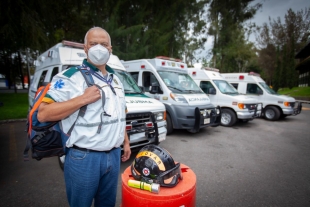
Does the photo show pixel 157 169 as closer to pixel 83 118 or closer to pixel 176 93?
pixel 83 118

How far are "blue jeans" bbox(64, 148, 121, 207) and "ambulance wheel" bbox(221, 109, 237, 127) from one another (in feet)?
23.6

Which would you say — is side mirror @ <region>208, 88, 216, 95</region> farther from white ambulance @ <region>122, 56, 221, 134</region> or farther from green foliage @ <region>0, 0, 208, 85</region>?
green foliage @ <region>0, 0, 208, 85</region>

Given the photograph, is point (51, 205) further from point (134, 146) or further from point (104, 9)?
point (104, 9)

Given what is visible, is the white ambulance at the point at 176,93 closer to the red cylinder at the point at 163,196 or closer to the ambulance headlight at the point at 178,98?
the ambulance headlight at the point at 178,98

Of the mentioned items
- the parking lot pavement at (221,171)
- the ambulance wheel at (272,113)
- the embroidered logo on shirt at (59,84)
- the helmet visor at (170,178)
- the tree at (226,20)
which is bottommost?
the parking lot pavement at (221,171)

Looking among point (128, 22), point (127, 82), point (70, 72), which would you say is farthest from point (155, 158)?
point (128, 22)

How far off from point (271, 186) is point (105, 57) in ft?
11.7

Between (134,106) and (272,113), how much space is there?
349 inches

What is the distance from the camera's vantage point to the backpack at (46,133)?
1.43 metres

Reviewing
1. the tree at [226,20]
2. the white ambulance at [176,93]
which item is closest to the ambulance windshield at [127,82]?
the white ambulance at [176,93]

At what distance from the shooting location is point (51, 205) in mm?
2570

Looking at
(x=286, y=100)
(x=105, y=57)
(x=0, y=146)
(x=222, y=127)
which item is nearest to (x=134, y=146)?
(x=105, y=57)

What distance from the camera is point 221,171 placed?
3.74m

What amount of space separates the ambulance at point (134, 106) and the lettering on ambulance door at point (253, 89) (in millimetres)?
7395
